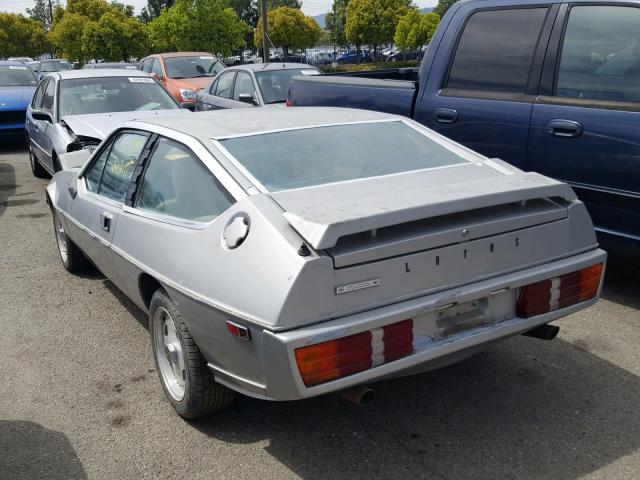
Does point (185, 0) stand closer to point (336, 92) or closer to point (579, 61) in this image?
point (336, 92)

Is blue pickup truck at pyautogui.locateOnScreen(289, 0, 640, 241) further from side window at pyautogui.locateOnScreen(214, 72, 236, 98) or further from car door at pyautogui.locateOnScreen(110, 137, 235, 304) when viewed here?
side window at pyautogui.locateOnScreen(214, 72, 236, 98)

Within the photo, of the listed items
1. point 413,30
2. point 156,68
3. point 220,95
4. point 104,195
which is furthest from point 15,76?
point 413,30

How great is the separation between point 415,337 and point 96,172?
274cm

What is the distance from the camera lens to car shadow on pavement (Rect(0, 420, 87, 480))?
2986mm

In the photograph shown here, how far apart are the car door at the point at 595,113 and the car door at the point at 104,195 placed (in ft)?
8.99

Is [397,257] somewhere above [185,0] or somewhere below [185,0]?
below

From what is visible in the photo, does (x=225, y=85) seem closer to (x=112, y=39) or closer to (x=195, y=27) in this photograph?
(x=195, y=27)

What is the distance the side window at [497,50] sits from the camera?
4.88 meters

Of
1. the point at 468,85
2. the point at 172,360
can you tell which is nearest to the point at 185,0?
the point at 468,85

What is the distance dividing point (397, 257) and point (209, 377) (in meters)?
1.09

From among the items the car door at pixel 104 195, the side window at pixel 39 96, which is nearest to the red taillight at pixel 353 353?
the car door at pixel 104 195

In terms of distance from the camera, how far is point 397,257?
2.67 meters

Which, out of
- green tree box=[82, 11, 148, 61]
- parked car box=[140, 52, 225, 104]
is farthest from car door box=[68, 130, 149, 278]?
green tree box=[82, 11, 148, 61]

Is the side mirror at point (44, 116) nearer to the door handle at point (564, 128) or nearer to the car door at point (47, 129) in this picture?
the car door at point (47, 129)
